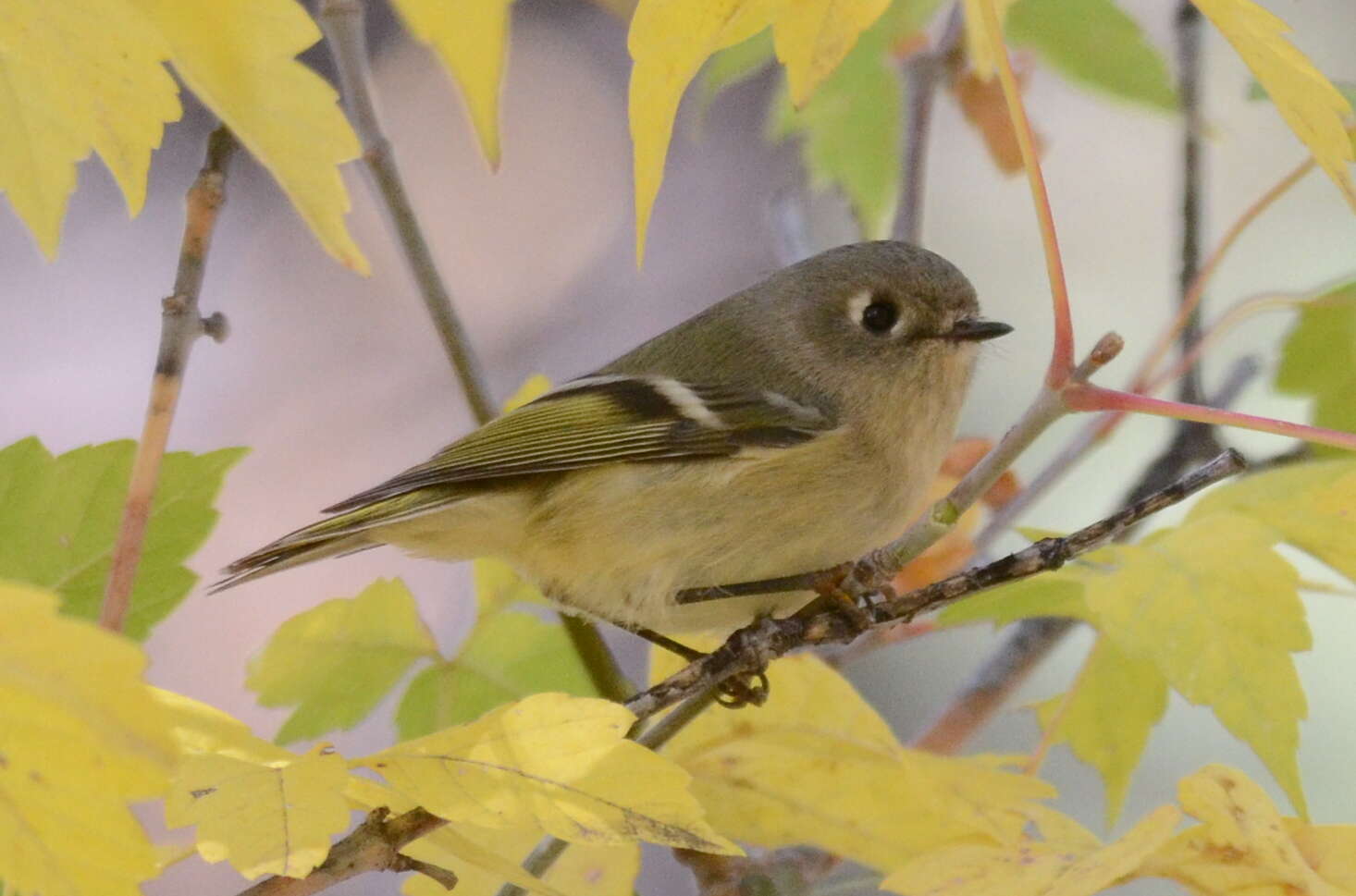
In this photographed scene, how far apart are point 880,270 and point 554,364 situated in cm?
125

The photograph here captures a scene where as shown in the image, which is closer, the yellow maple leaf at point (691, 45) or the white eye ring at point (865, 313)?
the yellow maple leaf at point (691, 45)

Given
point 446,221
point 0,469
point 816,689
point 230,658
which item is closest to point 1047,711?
point 816,689

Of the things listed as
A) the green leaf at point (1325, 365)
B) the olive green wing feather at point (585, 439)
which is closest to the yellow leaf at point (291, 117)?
the olive green wing feather at point (585, 439)

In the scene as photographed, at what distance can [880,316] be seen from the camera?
1161 millimetres

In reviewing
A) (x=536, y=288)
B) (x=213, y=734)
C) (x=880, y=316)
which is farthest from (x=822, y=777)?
(x=536, y=288)

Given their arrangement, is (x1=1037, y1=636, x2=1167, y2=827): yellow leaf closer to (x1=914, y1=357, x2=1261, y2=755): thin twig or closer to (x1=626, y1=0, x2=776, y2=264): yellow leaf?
(x1=914, y1=357, x2=1261, y2=755): thin twig

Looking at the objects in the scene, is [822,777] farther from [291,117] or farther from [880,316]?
[880,316]

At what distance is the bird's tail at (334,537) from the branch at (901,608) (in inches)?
12.0

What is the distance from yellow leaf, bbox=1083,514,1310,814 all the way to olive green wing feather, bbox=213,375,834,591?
0.41m

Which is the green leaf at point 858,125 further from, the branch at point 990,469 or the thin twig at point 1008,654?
the branch at point 990,469

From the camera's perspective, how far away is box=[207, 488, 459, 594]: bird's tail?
0.83 metres

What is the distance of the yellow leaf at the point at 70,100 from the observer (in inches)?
18.4

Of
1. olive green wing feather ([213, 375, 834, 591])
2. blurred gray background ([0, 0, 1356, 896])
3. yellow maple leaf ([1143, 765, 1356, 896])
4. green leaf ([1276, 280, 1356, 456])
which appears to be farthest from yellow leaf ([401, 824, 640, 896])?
blurred gray background ([0, 0, 1356, 896])

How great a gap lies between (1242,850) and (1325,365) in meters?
0.48
